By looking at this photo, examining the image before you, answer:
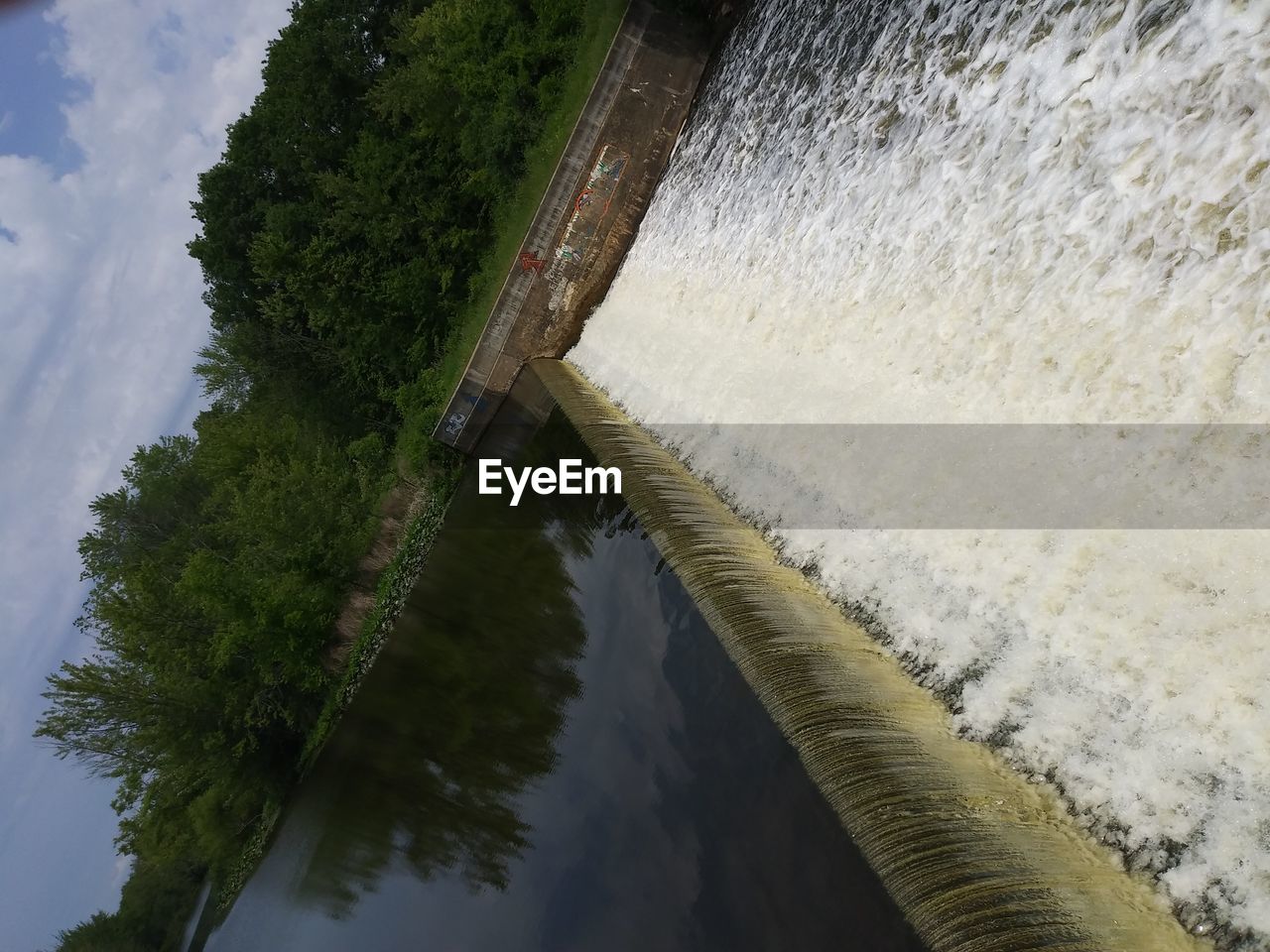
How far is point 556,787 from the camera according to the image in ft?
25.0

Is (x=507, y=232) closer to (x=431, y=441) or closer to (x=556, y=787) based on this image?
(x=431, y=441)

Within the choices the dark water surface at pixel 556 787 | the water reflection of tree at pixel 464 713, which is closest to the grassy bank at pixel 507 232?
the dark water surface at pixel 556 787

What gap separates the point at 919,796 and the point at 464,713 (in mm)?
6905

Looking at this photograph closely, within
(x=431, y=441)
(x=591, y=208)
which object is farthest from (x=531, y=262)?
(x=431, y=441)

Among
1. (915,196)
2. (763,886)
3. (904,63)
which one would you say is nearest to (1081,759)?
(763,886)

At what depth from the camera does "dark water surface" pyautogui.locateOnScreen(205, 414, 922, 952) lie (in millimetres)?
4867

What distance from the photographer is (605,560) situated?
26.4 feet

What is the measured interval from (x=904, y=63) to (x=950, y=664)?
14.2 feet

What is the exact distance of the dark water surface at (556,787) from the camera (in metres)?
4.87

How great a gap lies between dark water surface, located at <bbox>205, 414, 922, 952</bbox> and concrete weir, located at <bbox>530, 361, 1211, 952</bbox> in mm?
1022

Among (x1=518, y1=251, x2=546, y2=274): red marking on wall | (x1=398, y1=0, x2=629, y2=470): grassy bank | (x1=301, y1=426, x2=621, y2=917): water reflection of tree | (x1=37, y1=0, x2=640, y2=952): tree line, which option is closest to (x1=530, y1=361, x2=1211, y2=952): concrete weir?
(x1=301, y1=426, x2=621, y2=917): water reflection of tree

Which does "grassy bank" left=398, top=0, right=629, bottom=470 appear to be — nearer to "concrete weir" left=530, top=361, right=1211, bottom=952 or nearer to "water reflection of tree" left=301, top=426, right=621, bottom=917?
"water reflection of tree" left=301, top=426, right=621, bottom=917

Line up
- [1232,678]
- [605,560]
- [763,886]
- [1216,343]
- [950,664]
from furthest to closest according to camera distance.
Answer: [605,560] → [763,886] → [950,664] → [1216,343] → [1232,678]

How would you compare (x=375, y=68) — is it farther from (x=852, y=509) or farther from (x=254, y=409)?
(x=852, y=509)
